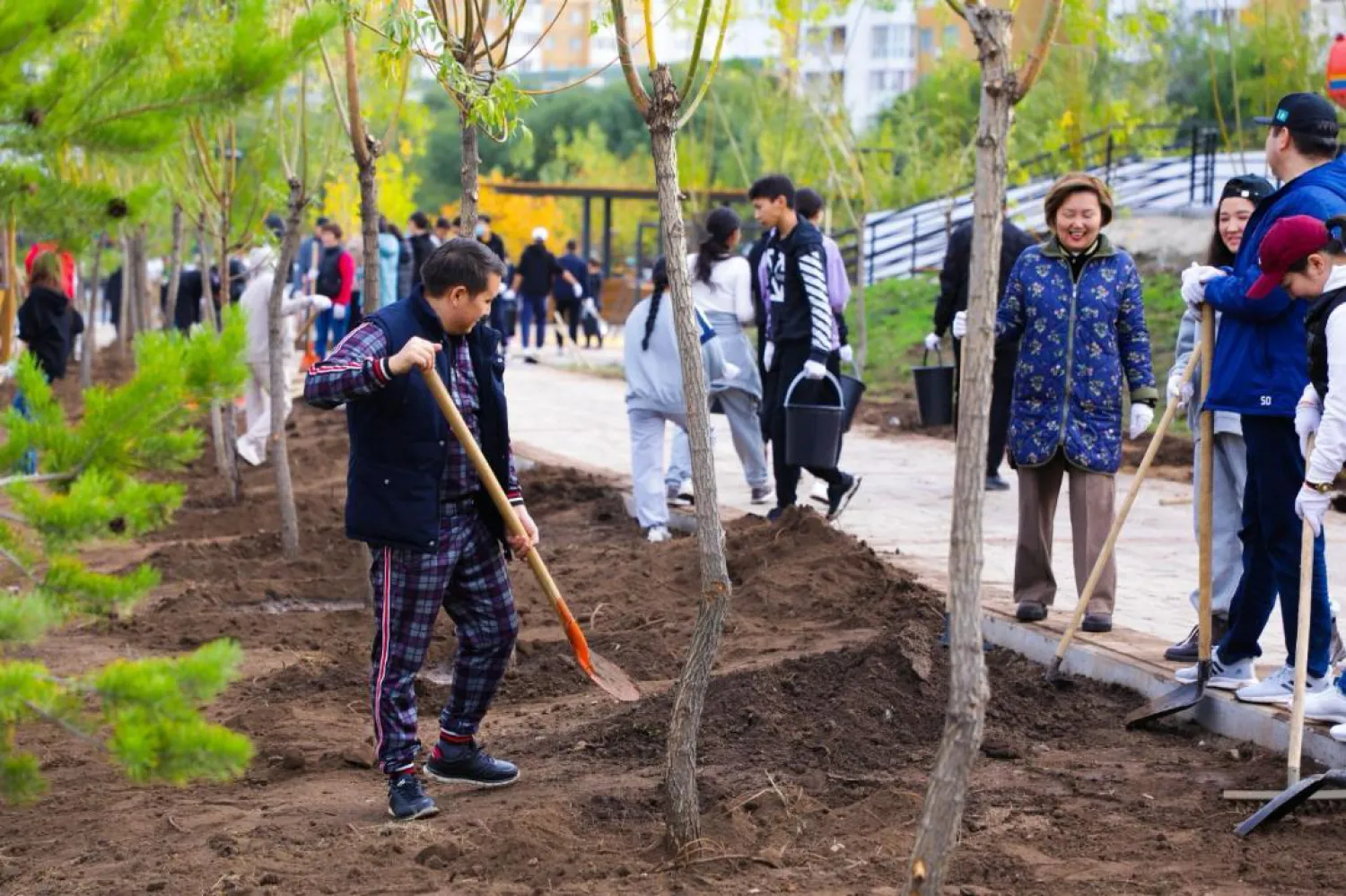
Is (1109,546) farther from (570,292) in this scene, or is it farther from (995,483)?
(570,292)

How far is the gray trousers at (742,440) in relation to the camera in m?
10.3

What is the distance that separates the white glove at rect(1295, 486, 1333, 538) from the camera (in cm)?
488

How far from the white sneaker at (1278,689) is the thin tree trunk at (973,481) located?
2.33m

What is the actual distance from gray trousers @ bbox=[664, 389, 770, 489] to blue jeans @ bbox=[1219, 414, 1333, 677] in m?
4.84

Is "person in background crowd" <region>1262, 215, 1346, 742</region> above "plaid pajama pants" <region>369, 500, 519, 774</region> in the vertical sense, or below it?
above

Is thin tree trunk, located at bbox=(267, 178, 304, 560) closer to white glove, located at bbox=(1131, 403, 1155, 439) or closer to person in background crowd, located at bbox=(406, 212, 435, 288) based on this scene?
white glove, located at bbox=(1131, 403, 1155, 439)

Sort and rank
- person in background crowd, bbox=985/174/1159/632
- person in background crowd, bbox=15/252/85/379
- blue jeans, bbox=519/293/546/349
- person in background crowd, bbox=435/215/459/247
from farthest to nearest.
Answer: blue jeans, bbox=519/293/546/349
person in background crowd, bbox=435/215/459/247
person in background crowd, bbox=15/252/85/379
person in background crowd, bbox=985/174/1159/632

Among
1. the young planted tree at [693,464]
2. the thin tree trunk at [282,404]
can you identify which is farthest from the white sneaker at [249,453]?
the young planted tree at [693,464]

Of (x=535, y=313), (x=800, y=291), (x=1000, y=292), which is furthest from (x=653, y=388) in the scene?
(x=535, y=313)

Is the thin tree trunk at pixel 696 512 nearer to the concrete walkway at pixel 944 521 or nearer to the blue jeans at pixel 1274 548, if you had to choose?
the blue jeans at pixel 1274 548

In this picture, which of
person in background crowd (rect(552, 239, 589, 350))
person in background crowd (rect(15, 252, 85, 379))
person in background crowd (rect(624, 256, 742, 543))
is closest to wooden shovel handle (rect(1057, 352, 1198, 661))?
person in background crowd (rect(624, 256, 742, 543))

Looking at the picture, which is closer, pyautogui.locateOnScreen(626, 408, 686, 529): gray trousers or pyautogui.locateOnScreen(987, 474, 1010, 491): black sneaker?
pyautogui.locateOnScreen(626, 408, 686, 529): gray trousers

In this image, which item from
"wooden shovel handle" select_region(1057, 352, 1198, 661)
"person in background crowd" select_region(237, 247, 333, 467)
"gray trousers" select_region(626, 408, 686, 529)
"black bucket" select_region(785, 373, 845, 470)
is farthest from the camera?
"person in background crowd" select_region(237, 247, 333, 467)

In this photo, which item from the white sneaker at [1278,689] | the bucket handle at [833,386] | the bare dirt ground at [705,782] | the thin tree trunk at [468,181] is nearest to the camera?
the bare dirt ground at [705,782]
